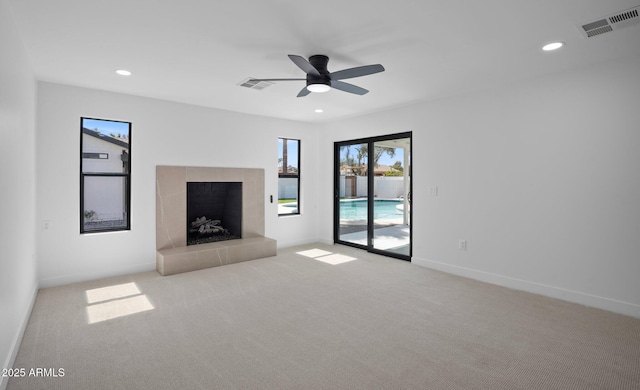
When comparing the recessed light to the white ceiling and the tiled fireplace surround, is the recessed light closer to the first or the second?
the white ceiling

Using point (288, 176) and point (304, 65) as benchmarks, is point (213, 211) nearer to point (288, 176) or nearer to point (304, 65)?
point (288, 176)

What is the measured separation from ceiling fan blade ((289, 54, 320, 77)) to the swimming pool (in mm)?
3188

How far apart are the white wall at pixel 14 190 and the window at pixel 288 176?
3.61 meters

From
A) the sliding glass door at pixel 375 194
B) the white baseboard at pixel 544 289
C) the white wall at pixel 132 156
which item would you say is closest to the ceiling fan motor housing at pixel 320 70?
the sliding glass door at pixel 375 194

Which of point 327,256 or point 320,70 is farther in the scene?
point 327,256

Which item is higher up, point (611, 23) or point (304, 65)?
point (611, 23)

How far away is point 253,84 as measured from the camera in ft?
12.9

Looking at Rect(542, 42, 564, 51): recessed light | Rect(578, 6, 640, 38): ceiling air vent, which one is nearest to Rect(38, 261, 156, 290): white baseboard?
Rect(542, 42, 564, 51): recessed light

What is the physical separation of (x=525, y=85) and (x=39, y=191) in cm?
581

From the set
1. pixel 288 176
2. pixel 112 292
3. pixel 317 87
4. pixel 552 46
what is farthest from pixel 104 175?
pixel 552 46

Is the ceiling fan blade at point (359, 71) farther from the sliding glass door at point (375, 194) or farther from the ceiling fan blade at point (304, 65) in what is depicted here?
the sliding glass door at point (375, 194)

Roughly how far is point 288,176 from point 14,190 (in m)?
4.20

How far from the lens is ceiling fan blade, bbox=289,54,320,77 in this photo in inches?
103

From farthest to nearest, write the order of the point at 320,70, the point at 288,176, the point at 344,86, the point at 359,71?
the point at 288,176 < the point at 344,86 < the point at 320,70 < the point at 359,71
